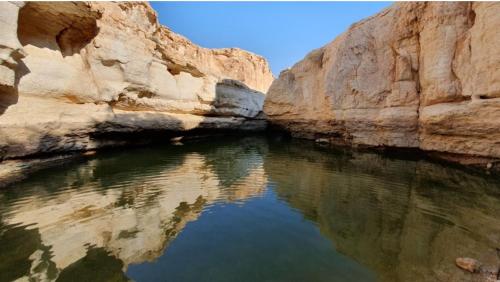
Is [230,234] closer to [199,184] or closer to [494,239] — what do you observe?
[199,184]

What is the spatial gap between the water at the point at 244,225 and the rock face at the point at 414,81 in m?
1.83

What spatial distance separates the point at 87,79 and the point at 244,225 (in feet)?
33.2

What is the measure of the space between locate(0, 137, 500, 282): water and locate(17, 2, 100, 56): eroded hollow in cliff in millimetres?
5382

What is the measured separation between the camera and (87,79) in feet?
35.0

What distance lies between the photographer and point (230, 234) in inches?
156

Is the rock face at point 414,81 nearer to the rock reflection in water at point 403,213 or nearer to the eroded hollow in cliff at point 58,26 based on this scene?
the rock reflection in water at point 403,213

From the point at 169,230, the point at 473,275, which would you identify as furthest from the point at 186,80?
the point at 473,275

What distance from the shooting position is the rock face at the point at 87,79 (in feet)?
25.1

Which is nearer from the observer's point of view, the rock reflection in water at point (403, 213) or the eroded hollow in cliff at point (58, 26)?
the rock reflection in water at point (403, 213)

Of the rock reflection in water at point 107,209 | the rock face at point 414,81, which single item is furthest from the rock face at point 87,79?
the rock face at point 414,81

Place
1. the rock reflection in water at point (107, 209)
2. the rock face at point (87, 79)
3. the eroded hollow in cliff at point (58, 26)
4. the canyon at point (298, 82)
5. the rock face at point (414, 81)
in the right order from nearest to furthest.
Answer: the rock reflection in water at point (107, 209), the rock face at point (414, 81), the canyon at point (298, 82), the rock face at point (87, 79), the eroded hollow in cliff at point (58, 26)

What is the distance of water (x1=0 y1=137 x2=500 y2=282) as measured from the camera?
304cm

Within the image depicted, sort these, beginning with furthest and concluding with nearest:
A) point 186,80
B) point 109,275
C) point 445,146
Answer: point 186,80, point 445,146, point 109,275

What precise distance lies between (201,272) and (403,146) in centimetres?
1032
